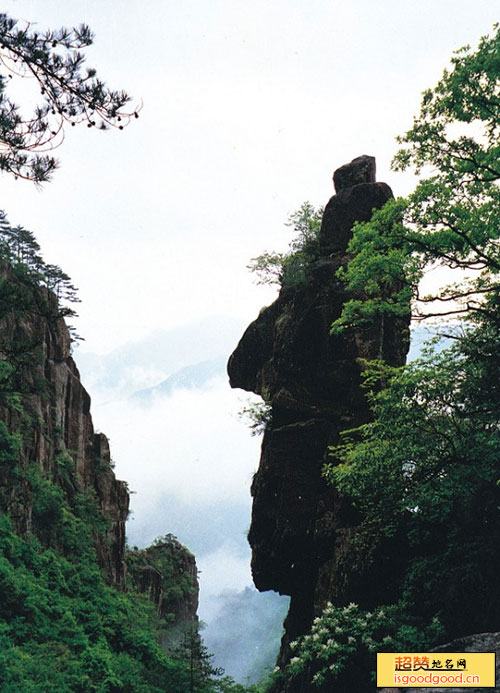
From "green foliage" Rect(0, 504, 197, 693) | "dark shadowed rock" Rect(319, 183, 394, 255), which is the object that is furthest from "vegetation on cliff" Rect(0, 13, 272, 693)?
"dark shadowed rock" Rect(319, 183, 394, 255)

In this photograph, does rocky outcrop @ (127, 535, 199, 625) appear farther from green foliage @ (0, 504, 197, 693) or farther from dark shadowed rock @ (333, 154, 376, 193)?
dark shadowed rock @ (333, 154, 376, 193)

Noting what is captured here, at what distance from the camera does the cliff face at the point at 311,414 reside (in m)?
17.8

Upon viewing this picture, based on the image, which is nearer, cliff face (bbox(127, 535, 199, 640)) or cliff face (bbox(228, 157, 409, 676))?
cliff face (bbox(228, 157, 409, 676))

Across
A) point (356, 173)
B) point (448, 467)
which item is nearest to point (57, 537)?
point (448, 467)

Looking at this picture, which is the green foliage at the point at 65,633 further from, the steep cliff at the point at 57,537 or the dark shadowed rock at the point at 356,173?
the dark shadowed rock at the point at 356,173

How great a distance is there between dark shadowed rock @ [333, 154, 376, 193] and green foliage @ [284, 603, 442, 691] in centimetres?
1776

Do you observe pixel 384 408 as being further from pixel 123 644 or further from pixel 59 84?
pixel 123 644

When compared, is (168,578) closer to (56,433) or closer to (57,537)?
(56,433)

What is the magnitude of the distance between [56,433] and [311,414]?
55.0 feet

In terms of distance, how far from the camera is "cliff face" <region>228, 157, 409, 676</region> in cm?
1778

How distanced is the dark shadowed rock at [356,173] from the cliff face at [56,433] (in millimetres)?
14626

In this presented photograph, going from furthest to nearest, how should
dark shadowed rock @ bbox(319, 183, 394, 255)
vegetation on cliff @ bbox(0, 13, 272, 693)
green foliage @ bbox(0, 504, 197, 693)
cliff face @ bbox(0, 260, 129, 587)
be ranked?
cliff face @ bbox(0, 260, 129, 587), dark shadowed rock @ bbox(319, 183, 394, 255), green foliage @ bbox(0, 504, 197, 693), vegetation on cliff @ bbox(0, 13, 272, 693)

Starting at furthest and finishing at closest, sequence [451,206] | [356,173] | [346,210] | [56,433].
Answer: [56,433]
[356,173]
[346,210]
[451,206]

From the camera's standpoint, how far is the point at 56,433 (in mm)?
28094
